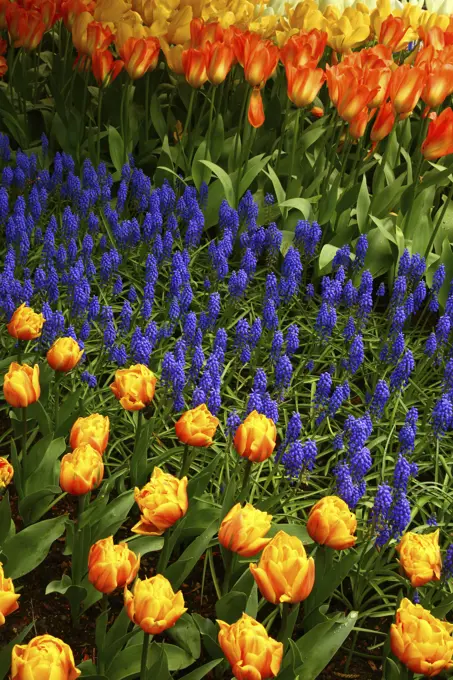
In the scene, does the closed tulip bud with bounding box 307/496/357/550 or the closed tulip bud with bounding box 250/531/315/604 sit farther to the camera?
the closed tulip bud with bounding box 307/496/357/550

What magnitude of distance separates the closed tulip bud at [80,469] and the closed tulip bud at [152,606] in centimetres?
37

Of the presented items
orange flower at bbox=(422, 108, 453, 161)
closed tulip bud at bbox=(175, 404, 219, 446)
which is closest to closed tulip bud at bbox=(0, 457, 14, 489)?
closed tulip bud at bbox=(175, 404, 219, 446)

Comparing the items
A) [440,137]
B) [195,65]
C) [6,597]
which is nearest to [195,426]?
[6,597]

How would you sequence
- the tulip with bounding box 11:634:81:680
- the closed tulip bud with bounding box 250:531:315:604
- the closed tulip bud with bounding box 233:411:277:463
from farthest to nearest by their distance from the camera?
the closed tulip bud with bounding box 233:411:277:463 < the closed tulip bud with bounding box 250:531:315:604 < the tulip with bounding box 11:634:81:680

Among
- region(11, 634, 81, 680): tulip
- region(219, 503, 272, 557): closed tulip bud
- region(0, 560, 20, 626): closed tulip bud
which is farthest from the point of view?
region(219, 503, 272, 557): closed tulip bud

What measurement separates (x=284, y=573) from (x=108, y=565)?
1.11 feet

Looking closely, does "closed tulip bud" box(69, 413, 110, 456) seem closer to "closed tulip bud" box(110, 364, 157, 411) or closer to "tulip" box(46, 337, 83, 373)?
"closed tulip bud" box(110, 364, 157, 411)

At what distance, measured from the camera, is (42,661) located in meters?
1.32

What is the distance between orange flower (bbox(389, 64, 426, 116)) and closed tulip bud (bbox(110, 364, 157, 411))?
2016mm

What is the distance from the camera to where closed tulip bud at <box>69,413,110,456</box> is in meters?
1.91

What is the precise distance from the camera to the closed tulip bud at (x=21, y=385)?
1.98 metres

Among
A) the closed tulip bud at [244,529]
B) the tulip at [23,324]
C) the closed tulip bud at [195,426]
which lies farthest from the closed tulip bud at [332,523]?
the tulip at [23,324]

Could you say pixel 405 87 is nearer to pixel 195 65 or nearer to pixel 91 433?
pixel 195 65

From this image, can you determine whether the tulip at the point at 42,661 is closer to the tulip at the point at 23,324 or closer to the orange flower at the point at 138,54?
the tulip at the point at 23,324
